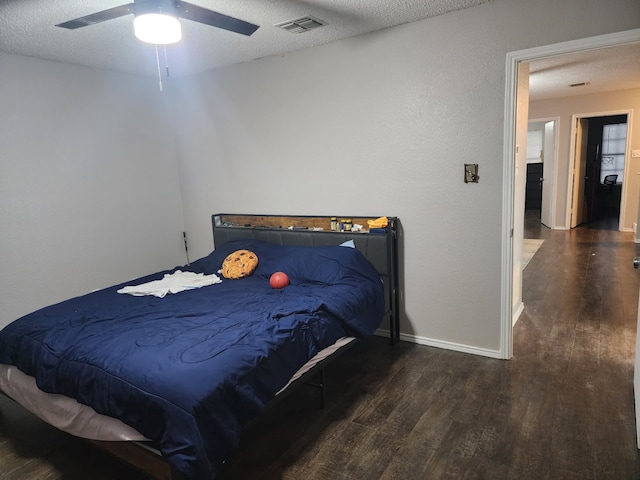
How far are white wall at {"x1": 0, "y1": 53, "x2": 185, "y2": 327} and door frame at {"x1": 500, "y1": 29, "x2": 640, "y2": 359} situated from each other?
10.9ft

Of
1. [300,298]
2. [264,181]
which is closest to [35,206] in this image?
[264,181]

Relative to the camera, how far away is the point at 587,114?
7180 millimetres

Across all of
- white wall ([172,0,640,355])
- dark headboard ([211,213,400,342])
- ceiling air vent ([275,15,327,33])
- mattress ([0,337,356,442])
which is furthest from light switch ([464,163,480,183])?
mattress ([0,337,356,442])

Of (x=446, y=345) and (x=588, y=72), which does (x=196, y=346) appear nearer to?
(x=446, y=345)

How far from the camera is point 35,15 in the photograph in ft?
8.24

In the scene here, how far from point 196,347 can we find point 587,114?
7.85 m

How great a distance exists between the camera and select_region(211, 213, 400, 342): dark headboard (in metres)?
3.21

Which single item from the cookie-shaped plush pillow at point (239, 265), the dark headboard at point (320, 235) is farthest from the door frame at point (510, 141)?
the cookie-shaped plush pillow at point (239, 265)

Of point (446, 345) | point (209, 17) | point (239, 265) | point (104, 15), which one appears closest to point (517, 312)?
point (446, 345)

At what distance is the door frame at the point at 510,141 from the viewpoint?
2398mm

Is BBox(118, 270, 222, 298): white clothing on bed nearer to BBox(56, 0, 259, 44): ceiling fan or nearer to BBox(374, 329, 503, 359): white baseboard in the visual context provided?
BBox(374, 329, 503, 359): white baseboard

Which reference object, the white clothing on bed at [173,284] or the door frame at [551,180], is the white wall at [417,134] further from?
the door frame at [551,180]

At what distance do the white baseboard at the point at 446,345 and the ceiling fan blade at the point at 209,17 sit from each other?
251cm

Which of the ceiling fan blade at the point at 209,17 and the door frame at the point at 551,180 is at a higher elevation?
the ceiling fan blade at the point at 209,17
